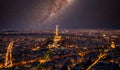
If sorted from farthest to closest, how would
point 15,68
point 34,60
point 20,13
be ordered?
1. point 20,13
2. point 34,60
3. point 15,68

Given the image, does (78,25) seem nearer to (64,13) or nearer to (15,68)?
(64,13)

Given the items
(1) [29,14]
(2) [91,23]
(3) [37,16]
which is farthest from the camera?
(2) [91,23]

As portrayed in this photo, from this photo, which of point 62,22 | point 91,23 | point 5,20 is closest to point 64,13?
point 62,22

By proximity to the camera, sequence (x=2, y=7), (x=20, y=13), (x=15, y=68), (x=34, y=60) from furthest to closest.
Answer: (x=20, y=13), (x=2, y=7), (x=34, y=60), (x=15, y=68)

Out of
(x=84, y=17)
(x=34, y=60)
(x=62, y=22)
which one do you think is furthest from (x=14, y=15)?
(x=34, y=60)

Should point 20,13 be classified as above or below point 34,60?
above

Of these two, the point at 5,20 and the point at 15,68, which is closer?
the point at 15,68

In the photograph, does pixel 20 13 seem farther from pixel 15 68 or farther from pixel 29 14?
pixel 15 68

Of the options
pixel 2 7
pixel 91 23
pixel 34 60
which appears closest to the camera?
pixel 34 60

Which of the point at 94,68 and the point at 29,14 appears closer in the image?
the point at 94,68
